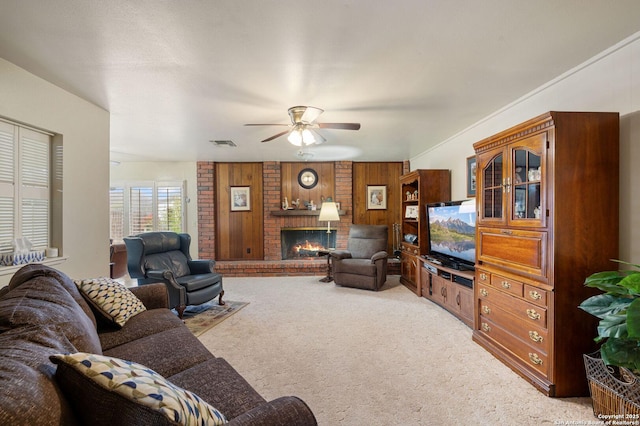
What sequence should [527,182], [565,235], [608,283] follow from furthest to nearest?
[527,182], [565,235], [608,283]

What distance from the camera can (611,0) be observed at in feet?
4.97

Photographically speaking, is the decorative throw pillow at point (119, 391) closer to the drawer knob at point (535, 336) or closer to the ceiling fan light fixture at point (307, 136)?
the drawer knob at point (535, 336)

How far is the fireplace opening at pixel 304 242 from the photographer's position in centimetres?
642

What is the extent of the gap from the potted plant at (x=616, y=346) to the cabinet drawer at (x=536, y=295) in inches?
13.6

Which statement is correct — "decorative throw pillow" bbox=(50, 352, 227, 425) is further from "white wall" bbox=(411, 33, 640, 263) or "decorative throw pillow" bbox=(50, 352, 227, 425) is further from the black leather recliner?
the black leather recliner

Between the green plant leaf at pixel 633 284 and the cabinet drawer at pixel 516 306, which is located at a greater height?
the green plant leaf at pixel 633 284

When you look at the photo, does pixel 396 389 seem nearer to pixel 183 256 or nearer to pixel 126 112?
pixel 183 256

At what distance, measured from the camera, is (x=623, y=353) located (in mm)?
1471

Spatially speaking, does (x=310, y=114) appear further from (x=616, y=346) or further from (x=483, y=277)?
(x=616, y=346)

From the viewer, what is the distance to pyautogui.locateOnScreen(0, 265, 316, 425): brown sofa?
711 mm

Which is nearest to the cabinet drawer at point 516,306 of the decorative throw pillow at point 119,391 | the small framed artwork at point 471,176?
the small framed artwork at point 471,176

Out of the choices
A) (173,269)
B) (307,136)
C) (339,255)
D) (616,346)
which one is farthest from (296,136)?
(616,346)

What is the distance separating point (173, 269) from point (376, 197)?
4224 mm

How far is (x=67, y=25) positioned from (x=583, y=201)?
134 inches
